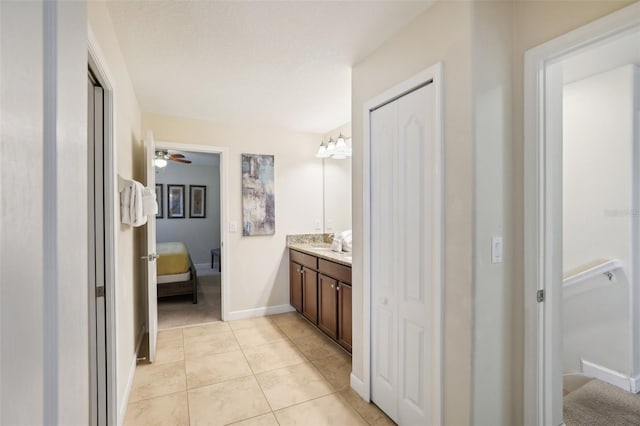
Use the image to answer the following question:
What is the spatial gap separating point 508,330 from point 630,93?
80.2 inches

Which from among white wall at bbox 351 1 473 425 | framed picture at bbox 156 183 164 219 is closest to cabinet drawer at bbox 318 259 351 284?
white wall at bbox 351 1 473 425

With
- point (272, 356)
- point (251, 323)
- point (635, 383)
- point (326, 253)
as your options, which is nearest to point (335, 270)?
point (326, 253)

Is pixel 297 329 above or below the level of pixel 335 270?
below

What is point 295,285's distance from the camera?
157 inches

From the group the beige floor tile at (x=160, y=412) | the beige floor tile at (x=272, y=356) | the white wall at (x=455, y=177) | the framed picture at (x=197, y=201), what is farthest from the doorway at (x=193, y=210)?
the white wall at (x=455, y=177)

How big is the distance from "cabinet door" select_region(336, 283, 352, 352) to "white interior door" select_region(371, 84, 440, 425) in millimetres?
Result: 655

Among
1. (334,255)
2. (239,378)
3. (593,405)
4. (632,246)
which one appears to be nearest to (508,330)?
(593,405)

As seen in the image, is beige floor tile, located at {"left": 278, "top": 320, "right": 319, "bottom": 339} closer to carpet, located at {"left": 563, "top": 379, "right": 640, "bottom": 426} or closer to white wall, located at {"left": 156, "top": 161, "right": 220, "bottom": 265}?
carpet, located at {"left": 563, "top": 379, "right": 640, "bottom": 426}

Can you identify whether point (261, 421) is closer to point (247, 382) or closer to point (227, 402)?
point (227, 402)

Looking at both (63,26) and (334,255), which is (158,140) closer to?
(334,255)

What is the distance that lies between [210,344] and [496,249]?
9.13 ft

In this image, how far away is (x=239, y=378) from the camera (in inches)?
99.2

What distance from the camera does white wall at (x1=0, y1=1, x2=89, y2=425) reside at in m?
0.35

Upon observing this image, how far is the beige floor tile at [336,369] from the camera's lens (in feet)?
8.05
